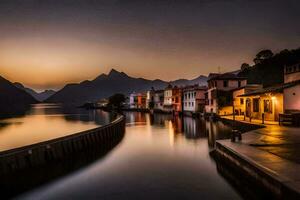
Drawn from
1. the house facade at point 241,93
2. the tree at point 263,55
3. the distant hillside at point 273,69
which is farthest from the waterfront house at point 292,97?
the tree at point 263,55

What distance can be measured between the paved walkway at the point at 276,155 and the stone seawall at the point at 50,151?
13515mm

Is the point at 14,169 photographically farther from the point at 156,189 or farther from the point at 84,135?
the point at 84,135

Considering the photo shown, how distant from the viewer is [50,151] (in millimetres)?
22109

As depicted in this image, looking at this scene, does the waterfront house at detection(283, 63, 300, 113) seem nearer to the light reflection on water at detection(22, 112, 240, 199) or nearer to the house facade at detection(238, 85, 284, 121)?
the house facade at detection(238, 85, 284, 121)

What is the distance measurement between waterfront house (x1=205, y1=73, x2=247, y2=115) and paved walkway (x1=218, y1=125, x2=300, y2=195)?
36.7m

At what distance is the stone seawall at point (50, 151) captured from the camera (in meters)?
17.6

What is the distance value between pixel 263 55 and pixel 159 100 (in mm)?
45882

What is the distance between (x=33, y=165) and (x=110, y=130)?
17.8 metres

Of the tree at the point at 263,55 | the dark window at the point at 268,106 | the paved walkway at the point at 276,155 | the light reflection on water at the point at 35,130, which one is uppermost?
the tree at the point at 263,55

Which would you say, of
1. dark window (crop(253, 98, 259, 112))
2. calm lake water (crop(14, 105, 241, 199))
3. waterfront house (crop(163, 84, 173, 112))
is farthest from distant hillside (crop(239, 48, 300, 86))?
calm lake water (crop(14, 105, 241, 199))

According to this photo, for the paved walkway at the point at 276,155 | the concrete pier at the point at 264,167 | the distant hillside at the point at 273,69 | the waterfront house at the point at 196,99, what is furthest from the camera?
the distant hillside at the point at 273,69

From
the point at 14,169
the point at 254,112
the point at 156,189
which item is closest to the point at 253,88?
the point at 254,112

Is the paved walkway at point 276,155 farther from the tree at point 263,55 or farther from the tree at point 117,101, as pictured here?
the tree at point 117,101

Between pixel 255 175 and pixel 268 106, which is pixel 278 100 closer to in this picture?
pixel 268 106
